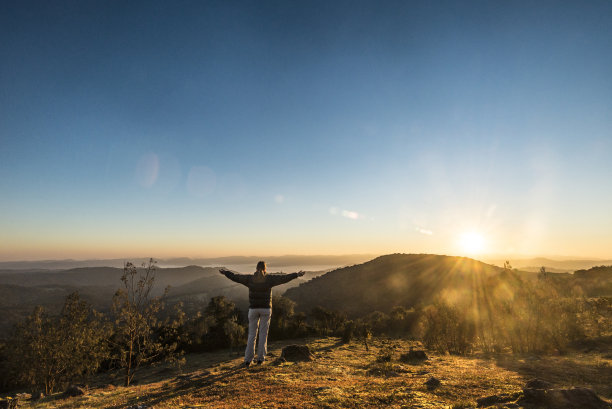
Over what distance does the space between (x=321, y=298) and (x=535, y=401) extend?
126m

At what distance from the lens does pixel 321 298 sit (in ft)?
414

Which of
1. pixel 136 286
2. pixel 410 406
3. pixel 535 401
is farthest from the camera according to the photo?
pixel 136 286

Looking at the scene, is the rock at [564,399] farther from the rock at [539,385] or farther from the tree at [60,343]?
the tree at [60,343]

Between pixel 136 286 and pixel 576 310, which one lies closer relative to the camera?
pixel 136 286

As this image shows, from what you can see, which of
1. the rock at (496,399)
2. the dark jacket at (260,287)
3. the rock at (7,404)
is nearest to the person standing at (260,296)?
the dark jacket at (260,287)

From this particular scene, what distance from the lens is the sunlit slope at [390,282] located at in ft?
376

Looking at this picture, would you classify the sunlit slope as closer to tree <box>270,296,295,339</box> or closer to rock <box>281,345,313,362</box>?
tree <box>270,296,295,339</box>

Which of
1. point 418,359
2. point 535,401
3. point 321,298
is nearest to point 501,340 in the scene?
point 418,359

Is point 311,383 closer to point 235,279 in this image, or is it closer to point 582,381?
point 235,279

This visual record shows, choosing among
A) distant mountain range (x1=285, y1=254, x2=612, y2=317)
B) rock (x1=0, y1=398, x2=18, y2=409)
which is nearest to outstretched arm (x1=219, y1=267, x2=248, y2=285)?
rock (x1=0, y1=398, x2=18, y2=409)

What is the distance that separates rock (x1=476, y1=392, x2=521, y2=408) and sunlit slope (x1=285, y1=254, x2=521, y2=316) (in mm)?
102344

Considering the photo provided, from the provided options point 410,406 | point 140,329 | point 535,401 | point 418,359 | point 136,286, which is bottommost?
point 418,359

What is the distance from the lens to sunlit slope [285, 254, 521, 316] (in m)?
115

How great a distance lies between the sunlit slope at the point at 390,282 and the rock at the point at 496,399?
336 ft
